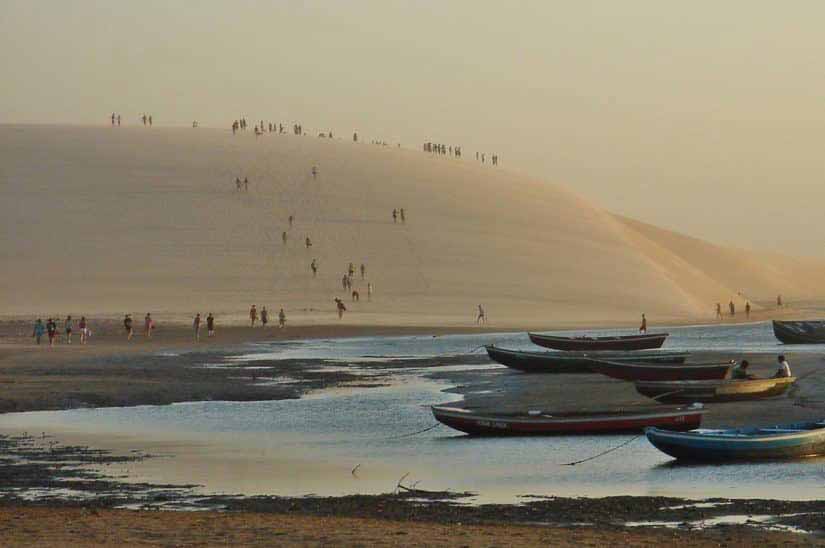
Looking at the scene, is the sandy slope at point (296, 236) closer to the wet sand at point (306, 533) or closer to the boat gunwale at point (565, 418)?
the boat gunwale at point (565, 418)

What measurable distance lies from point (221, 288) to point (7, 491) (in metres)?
63.9

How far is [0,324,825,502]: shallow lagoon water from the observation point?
66.0 feet

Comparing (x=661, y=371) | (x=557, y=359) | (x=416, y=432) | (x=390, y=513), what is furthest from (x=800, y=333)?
(x=390, y=513)

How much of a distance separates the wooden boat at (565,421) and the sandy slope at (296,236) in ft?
161

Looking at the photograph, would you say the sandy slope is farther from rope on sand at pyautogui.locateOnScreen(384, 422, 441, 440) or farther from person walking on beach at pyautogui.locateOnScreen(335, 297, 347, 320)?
rope on sand at pyautogui.locateOnScreen(384, 422, 441, 440)

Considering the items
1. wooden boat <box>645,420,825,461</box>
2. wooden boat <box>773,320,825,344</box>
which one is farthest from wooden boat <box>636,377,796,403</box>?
wooden boat <box>773,320,825,344</box>

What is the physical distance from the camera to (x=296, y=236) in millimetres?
93062

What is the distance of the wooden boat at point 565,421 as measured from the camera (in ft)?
82.8

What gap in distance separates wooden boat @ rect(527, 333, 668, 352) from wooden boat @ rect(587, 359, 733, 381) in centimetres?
1274

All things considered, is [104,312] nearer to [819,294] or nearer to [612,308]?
[612,308]

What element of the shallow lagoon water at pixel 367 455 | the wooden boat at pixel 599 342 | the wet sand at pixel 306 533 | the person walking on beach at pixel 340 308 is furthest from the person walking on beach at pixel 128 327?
the wet sand at pixel 306 533

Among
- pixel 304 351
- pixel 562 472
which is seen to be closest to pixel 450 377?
pixel 304 351

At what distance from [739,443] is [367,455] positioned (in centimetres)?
575

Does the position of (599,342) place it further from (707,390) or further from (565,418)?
(565,418)
